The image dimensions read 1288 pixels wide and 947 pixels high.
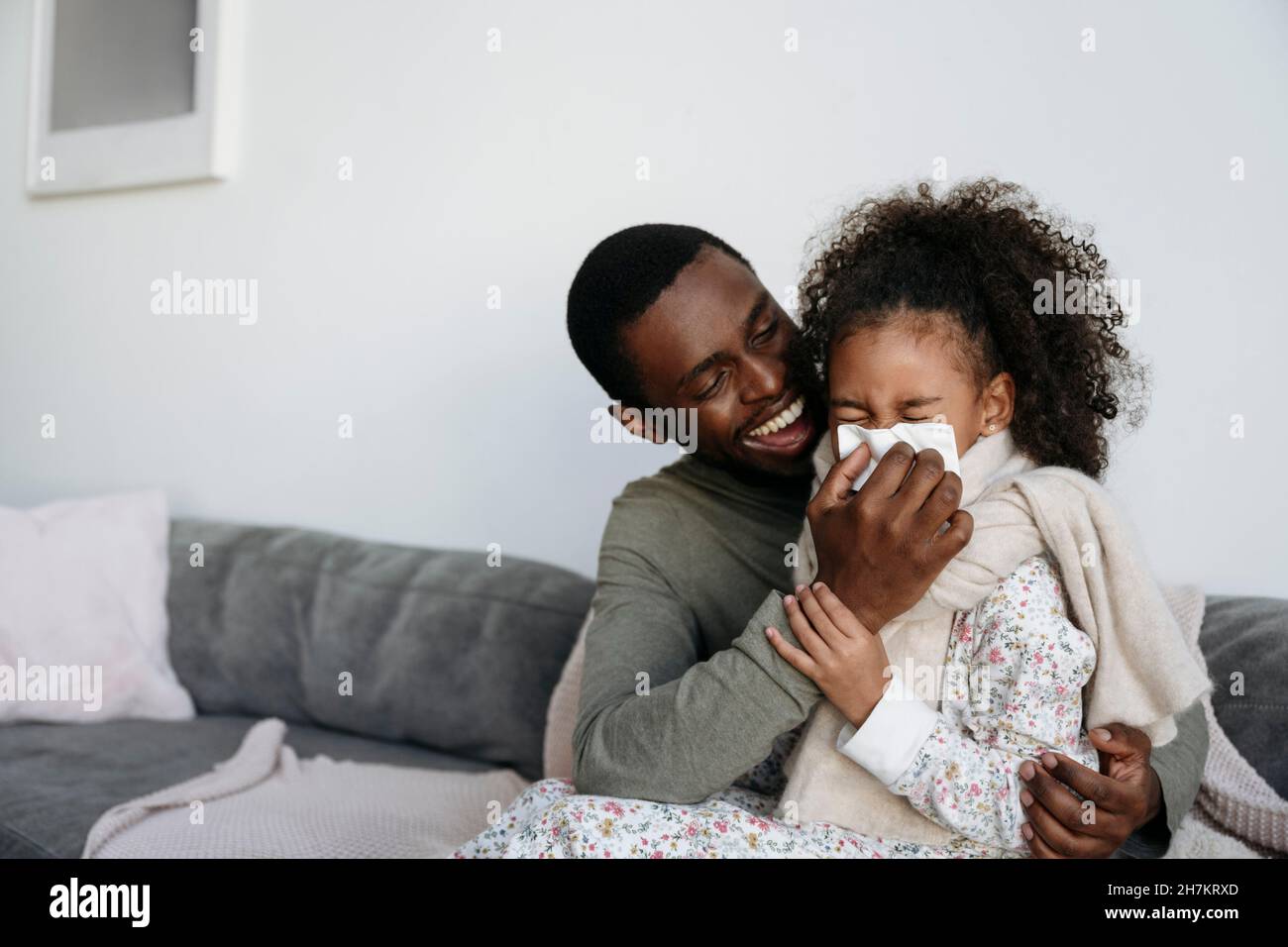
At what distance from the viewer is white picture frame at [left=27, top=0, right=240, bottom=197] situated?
2680mm

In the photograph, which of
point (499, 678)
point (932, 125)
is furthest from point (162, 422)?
point (932, 125)

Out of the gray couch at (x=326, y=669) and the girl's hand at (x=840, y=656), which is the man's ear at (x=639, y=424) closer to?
the girl's hand at (x=840, y=656)

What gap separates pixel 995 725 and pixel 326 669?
1.51m

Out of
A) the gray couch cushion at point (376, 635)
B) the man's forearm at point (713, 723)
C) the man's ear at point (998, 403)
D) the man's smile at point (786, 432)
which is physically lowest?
the gray couch cushion at point (376, 635)

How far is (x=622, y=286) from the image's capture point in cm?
144

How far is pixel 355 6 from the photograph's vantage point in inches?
99.5

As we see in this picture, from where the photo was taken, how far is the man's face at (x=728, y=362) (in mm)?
1392

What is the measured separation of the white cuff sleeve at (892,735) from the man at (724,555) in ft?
0.23

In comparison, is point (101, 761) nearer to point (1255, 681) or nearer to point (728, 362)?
point (728, 362)

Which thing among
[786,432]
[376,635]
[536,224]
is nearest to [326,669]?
[376,635]

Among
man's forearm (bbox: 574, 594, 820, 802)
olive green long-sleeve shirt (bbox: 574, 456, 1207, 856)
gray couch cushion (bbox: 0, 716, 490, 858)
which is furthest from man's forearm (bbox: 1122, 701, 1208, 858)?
gray couch cushion (bbox: 0, 716, 490, 858)

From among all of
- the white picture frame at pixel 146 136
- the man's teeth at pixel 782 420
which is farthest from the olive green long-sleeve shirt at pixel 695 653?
the white picture frame at pixel 146 136

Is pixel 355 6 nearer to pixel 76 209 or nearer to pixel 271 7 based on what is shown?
pixel 271 7

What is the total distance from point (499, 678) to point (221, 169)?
1.51 meters
